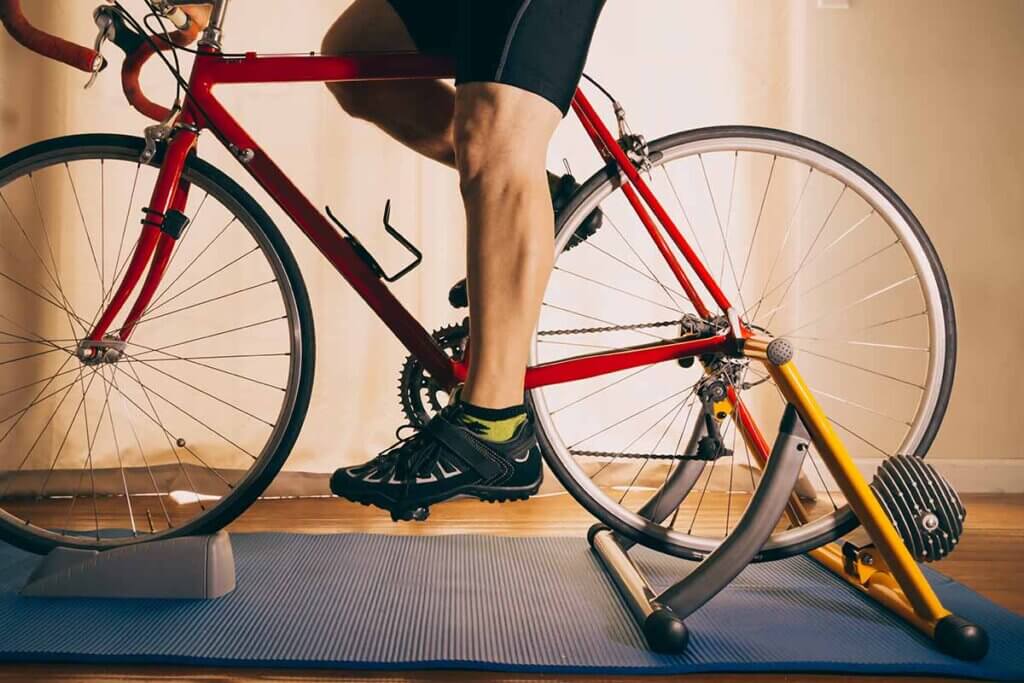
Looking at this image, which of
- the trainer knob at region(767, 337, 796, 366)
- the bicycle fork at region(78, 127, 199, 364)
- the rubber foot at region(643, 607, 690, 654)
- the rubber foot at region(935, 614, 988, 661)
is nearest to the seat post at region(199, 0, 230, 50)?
the bicycle fork at region(78, 127, 199, 364)

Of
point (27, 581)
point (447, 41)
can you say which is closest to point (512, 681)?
point (27, 581)

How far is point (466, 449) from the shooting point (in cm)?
107

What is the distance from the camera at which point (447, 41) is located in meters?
1.23

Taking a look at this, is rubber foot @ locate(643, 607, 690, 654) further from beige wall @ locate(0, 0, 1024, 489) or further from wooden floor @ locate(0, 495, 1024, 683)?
beige wall @ locate(0, 0, 1024, 489)

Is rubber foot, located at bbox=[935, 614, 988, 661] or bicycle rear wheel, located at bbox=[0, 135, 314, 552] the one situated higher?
bicycle rear wheel, located at bbox=[0, 135, 314, 552]

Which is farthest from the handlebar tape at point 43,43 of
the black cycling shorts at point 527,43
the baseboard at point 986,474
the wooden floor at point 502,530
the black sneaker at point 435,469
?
the baseboard at point 986,474

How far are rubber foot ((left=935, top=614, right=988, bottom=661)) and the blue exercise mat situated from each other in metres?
0.02

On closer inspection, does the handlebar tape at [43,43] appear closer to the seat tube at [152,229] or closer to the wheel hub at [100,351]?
the seat tube at [152,229]

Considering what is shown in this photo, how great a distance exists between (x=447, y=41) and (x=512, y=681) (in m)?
0.86

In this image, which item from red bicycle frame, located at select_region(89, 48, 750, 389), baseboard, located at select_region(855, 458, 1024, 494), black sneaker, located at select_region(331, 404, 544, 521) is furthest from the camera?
baseboard, located at select_region(855, 458, 1024, 494)

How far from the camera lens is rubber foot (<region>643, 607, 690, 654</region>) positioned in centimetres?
104

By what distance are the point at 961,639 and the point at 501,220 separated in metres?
0.77

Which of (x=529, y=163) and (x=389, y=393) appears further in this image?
(x=389, y=393)

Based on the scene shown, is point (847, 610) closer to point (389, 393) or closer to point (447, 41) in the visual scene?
point (447, 41)
